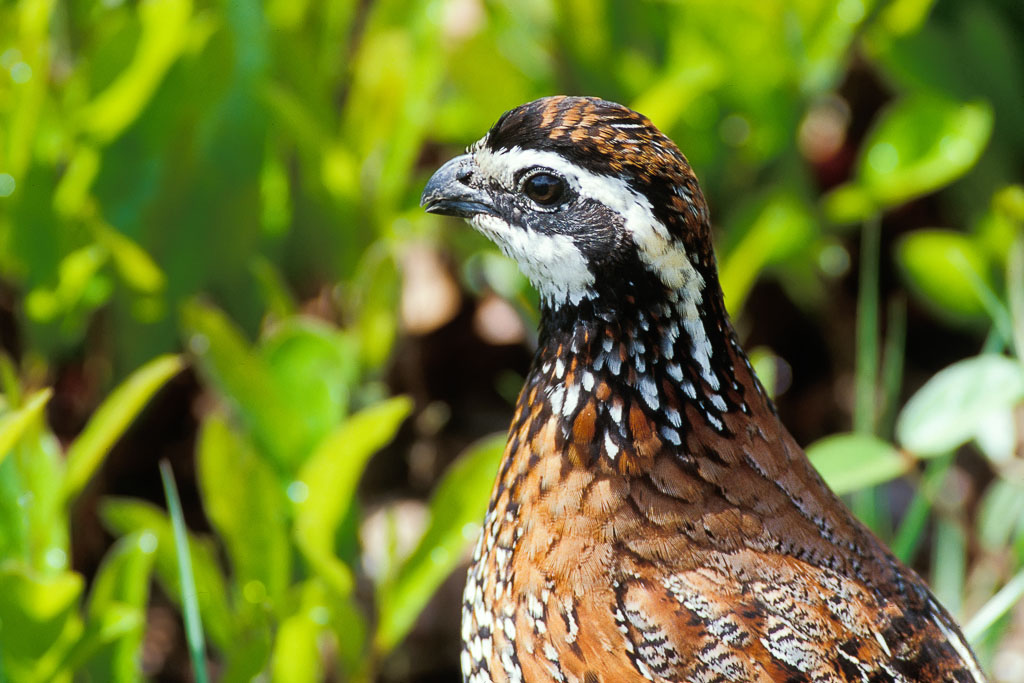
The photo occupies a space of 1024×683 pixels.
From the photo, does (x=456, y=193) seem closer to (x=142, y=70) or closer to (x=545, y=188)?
(x=545, y=188)

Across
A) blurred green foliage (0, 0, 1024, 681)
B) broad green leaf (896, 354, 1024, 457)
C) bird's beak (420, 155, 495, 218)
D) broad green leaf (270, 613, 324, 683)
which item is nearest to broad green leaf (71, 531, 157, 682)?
blurred green foliage (0, 0, 1024, 681)

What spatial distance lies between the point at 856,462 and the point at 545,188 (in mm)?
1259

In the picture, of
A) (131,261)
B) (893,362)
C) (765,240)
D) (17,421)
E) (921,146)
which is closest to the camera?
(17,421)

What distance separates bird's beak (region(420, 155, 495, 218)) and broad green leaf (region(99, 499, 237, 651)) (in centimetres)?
110

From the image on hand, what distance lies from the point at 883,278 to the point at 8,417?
11.3 ft

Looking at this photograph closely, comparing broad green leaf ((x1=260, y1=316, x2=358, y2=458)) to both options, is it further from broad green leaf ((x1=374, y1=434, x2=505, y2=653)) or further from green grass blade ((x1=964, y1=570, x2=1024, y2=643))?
green grass blade ((x1=964, y1=570, x2=1024, y2=643))

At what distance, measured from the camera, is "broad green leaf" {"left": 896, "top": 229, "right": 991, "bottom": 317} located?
13.2 ft

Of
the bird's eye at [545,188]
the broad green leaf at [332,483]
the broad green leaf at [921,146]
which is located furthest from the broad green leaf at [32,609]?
the broad green leaf at [921,146]

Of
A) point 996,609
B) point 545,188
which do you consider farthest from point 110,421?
point 996,609

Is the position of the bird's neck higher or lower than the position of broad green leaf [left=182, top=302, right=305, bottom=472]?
higher

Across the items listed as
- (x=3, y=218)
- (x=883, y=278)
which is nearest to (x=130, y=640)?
(x=3, y=218)

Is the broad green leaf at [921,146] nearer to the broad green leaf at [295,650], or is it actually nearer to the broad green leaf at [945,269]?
the broad green leaf at [945,269]

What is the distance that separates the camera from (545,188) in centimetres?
240

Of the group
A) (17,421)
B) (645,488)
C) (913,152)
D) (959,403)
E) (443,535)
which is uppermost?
(913,152)
